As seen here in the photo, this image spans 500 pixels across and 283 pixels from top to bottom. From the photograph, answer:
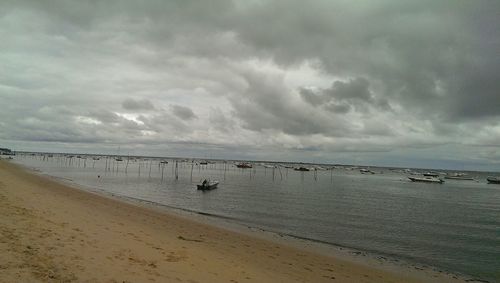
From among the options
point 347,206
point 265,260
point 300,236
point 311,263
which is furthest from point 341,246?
point 347,206

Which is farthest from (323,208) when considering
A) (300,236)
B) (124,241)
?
(124,241)

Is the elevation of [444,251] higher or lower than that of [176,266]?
lower

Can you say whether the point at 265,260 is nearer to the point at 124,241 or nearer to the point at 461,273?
the point at 124,241

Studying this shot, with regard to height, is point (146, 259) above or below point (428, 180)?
above

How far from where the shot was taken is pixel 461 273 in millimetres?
17922

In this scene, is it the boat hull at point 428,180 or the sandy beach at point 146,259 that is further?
the boat hull at point 428,180

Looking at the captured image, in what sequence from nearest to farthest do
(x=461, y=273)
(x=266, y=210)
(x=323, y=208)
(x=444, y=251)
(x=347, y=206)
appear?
(x=461, y=273) < (x=444, y=251) < (x=266, y=210) < (x=323, y=208) < (x=347, y=206)

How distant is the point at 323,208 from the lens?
39.6m

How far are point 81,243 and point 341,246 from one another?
630 inches

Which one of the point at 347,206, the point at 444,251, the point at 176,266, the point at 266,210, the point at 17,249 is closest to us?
the point at 17,249

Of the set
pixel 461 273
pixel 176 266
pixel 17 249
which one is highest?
pixel 17 249

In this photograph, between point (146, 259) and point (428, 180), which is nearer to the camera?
point (146, 259)

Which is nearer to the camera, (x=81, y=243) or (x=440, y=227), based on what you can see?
(x=81, y=243)

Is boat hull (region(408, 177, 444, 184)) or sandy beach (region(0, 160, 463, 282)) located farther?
boat hull (region(408, 177, 444, 184))
